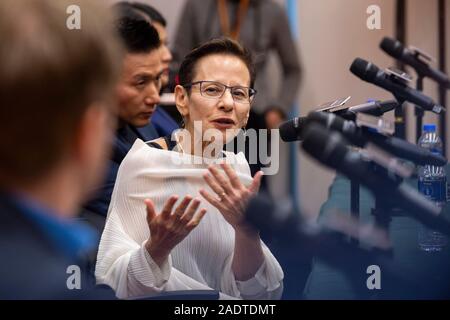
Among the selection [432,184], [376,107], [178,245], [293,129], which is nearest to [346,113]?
[293,129]

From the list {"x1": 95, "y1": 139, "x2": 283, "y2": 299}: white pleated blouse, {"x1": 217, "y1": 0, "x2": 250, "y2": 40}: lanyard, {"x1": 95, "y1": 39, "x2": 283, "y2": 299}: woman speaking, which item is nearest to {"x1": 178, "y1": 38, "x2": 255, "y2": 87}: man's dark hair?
{"x1": 95, "y1": 39, "x2": 283, "y2": 299}: woman speaking

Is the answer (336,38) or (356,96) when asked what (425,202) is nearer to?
(356,96)

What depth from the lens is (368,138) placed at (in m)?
1.20

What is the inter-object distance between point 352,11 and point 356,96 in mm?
276

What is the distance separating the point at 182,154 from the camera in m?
1.68

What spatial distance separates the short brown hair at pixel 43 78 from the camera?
28.6 inches

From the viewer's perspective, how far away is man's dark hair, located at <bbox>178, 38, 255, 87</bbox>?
5.62 feet

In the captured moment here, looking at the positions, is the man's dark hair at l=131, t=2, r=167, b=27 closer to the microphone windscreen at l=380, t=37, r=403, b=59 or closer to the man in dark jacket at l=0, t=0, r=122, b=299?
the microphone windscreen at l=380, t=37, r=403, b=59

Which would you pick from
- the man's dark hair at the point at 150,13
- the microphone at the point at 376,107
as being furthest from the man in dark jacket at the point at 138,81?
the microphone at the point at 376,107

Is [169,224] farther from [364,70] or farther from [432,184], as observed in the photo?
[432,184]

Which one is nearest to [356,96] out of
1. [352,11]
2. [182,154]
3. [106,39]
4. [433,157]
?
[352,11]

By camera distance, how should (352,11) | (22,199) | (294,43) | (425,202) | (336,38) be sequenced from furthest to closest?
(294,43)
(336,38)
(352,11)
(425,202)
(22,199)

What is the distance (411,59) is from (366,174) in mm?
1079

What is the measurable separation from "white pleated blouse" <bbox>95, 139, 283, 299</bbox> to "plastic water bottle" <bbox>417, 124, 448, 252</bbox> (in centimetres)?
38
